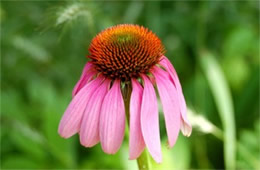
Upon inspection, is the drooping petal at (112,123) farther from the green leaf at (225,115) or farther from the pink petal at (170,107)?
the green leaf at (225,115)

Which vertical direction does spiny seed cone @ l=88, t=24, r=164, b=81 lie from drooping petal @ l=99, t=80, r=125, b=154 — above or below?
above

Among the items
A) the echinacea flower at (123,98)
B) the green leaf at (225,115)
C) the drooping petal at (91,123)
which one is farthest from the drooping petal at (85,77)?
the green leaf at (225,115)

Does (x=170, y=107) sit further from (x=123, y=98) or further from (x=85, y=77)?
(x=85, y=77)

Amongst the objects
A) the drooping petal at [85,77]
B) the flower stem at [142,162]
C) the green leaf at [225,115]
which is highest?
the green leaf at [225,115]

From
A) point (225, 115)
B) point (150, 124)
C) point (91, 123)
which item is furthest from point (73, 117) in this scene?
point (225, 115)

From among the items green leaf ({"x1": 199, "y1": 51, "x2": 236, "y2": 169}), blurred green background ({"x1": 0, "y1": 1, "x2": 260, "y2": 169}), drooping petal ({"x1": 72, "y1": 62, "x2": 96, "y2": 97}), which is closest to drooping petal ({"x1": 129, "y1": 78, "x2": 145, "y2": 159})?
drooping petal ({"x1": 72, "y1": 62, "x2": 96, "y2": 97})

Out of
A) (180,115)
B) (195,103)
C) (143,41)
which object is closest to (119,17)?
(195,103)

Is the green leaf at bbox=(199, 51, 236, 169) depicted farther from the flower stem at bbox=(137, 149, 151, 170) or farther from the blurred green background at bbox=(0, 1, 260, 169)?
the flower stem at bbox=(137, 149, 151, 170)
